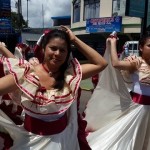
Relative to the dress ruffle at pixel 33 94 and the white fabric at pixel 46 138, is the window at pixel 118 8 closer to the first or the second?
the white fabric at pixel 46 138

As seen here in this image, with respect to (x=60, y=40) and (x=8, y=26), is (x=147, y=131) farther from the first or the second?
(x=8, y=26)

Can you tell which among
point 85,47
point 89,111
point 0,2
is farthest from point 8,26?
point 85,47

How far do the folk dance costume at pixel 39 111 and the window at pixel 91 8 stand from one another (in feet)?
96.4

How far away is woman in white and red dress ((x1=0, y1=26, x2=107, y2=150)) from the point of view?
2.54 meters

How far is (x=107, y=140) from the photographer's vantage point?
4.23 m

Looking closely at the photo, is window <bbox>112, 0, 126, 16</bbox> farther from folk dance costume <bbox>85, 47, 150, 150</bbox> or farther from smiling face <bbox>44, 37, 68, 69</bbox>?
smiling face <bbox>44, 37, 68, 69</bbox>

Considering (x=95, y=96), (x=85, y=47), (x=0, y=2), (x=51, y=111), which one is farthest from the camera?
(x=0, y=2)

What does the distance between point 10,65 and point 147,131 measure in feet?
7.26

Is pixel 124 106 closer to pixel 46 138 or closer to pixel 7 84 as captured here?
pixel 46 138

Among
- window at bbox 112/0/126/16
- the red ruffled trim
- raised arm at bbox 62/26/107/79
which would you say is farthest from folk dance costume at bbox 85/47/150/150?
window at bbox 112/0/126/16

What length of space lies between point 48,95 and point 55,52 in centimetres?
30

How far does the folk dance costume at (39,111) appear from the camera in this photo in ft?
8.32

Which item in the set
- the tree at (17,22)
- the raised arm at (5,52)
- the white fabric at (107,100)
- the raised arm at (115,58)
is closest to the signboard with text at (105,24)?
the tree at (17,22)

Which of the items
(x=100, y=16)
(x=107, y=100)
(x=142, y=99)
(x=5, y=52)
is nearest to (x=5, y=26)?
(x=107, y=100)
